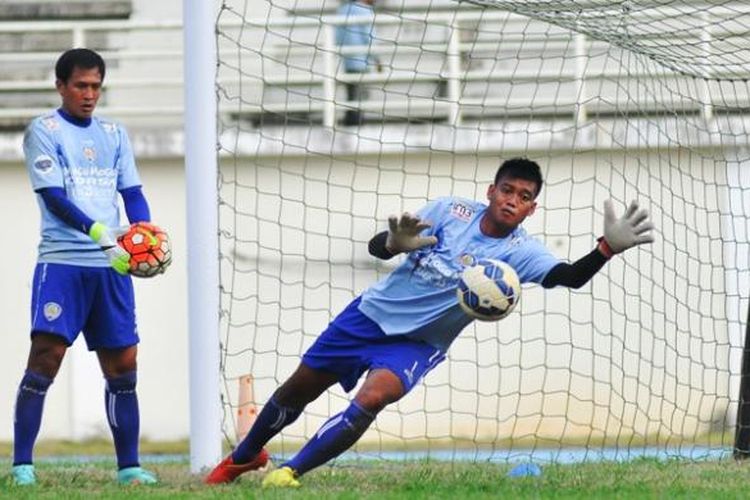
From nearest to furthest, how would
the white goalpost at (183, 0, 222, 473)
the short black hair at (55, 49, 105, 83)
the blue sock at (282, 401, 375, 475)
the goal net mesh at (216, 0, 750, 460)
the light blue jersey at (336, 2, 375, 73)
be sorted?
the blue sock at (282, 401, 375, 475)
the short black hair at (55, 49, 105, 83)
the white goalpost at (183, 0, 222, 473)
the goal net mesh at (216, 0, 750, 460)
the light blue jersey at (336, 2, 375, 73)

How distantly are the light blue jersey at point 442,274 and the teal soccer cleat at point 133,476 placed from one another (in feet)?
4.02

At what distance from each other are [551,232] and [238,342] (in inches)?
106

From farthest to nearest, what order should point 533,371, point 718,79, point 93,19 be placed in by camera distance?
1. point 93,19
2. point 533,371
3. point 718,79

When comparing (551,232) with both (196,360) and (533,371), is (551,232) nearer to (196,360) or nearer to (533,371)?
(533,371)

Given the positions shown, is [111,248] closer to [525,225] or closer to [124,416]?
[124,416]

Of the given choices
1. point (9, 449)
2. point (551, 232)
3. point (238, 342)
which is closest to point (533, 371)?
point (551, 232)

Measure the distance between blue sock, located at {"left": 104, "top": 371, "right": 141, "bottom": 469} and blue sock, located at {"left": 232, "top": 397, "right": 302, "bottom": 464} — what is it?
1.70ft

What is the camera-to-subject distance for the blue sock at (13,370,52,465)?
7.67 meters

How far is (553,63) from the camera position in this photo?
15250 mm

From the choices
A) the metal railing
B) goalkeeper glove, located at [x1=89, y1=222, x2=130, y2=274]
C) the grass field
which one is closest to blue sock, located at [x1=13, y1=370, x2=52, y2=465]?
the grass field

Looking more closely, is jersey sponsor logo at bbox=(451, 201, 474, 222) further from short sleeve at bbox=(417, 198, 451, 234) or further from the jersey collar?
the jersey collar

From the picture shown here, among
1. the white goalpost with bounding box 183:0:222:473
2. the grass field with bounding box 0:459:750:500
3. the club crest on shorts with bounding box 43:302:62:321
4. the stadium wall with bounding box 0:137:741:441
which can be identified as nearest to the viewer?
the grass field with bounding box 0:459:750:500

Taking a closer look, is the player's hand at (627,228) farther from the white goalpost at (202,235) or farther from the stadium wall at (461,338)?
the stadium wall at (461,338)

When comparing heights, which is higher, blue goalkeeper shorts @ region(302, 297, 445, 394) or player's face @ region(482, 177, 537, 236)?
player's face @ region(482, 177, 537, 236)
